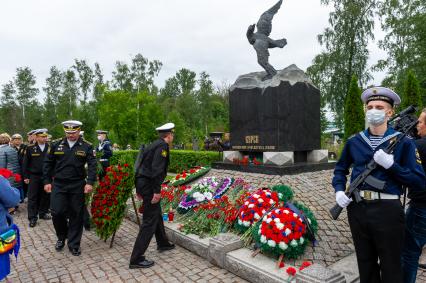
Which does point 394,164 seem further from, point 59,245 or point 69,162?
point 59,245

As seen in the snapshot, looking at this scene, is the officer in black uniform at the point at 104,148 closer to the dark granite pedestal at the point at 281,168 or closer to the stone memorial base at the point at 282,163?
the stone memorial base at the point at 282,163

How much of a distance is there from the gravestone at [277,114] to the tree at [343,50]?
17.3m

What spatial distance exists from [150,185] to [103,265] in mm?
1293

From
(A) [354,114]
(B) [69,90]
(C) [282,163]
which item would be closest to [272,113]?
(C) [282,163]

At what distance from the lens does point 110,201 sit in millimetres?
5027

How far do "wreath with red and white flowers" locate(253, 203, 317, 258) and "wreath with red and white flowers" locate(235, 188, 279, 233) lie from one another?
269 millimetres

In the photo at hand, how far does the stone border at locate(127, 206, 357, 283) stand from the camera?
10.3 ft

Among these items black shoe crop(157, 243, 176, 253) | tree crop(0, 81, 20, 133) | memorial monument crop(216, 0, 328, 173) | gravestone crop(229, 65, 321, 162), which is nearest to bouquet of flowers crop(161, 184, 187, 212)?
black shoe crop(157, 243, 176, 253)

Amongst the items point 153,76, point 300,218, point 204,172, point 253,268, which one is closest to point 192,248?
point 253,268

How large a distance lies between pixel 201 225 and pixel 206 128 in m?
34.9

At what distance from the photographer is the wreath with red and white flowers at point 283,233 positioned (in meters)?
3.79

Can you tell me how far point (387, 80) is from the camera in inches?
930

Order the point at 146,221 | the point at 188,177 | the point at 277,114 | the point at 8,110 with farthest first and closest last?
the point at 8,110, the point at 188,177, the point at 277,114, the point at 146,221

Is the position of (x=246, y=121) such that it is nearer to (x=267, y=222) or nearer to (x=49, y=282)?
(x=267, y=222)
